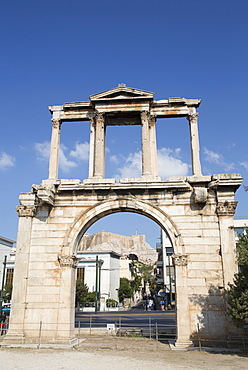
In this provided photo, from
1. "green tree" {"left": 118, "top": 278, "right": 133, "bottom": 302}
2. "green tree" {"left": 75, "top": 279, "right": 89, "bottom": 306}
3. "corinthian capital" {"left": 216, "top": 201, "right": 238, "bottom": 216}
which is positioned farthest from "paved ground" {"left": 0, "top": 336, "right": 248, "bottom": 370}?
"green tree" {"left": 118, "top": 278, "right": 133, "bottom": 302}

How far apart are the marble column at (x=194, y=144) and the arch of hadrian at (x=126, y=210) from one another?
5cm

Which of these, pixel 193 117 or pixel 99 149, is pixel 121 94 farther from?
pixel 193 117

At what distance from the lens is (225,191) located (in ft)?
44.7

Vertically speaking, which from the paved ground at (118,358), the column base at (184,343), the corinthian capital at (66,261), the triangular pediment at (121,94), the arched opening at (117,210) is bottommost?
the paved ground at (118,358)

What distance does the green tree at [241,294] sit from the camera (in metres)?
10.7

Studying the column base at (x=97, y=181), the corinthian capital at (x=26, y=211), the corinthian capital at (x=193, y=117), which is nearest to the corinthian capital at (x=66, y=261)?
the corinthian capital at (x=26, y=211)

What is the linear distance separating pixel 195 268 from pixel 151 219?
271 centimetres

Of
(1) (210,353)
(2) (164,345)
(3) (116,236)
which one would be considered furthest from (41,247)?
(3) (116,236)

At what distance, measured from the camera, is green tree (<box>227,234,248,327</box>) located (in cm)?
1072

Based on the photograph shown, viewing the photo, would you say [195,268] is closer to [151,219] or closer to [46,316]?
[151,219]

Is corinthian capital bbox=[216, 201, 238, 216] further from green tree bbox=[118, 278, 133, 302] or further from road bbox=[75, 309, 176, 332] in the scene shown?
green tree bbox=[118, 278, 133, 302]

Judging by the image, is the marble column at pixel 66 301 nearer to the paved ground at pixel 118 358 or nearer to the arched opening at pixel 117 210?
the arched opening at pixel 117 210

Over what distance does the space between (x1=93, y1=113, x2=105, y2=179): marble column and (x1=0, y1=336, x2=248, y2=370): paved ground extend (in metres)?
6.81

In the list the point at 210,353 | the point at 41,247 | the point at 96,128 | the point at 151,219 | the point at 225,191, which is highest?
the point at 96,128
